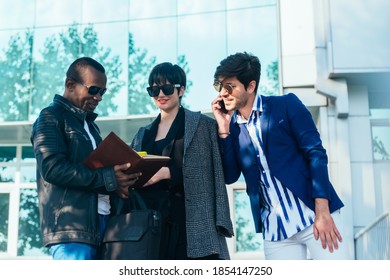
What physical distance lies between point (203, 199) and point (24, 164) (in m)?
9.21

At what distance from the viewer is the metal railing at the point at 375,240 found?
7.32 metres

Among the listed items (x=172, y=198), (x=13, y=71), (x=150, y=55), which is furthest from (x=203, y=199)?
(x=13, y=71)

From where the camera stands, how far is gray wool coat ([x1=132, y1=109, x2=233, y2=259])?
116 inches

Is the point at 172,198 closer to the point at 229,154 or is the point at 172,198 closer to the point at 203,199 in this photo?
the point at 203,199

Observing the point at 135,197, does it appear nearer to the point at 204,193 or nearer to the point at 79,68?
the point at 204,193

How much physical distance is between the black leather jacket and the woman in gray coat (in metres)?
0.32

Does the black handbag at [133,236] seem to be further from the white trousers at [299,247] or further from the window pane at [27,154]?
the window pane at [27,154]

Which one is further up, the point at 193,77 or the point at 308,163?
the point at 193,77

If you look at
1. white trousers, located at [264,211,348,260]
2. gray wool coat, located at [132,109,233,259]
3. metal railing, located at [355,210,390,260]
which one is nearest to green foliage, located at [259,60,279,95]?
metal railing, located at [355,210,390,260]
